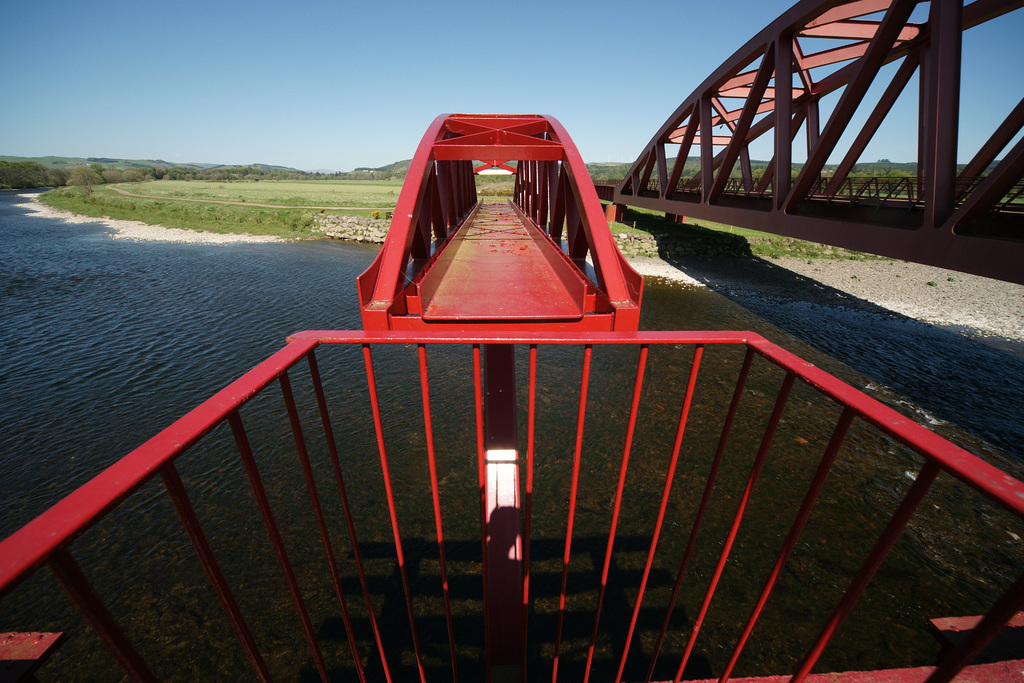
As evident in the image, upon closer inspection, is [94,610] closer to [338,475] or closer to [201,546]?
[201,546]

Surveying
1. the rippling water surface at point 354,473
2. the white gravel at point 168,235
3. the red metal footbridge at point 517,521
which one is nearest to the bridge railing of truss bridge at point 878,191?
the rippling water surface at point 354,473

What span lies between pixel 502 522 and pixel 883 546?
9.45 ft

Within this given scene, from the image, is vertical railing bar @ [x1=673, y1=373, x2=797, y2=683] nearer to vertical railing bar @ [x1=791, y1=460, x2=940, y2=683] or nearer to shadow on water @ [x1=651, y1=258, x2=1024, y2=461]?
vertical railing bar @ [x1=791, y1=460, x2=940, y2=683]

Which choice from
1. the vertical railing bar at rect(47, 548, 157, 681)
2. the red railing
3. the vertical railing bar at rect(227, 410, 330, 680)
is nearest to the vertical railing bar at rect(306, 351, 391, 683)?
the red railing

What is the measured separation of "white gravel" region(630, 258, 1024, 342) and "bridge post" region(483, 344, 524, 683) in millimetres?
22764

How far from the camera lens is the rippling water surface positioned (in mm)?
6668

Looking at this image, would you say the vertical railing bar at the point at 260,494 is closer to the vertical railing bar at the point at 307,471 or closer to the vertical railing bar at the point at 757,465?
the vertical railing bar at the point at 307,471

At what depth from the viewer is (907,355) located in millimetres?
15391

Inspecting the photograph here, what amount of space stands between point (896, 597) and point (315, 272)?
28.0 metres

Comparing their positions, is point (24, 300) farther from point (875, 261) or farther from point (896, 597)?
point (875, 261)

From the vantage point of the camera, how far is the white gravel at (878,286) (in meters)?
19.1

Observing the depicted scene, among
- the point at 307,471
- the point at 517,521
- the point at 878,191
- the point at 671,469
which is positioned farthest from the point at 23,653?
the point at 878,191

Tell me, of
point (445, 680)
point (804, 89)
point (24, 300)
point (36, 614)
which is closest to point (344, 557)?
point (445, 680)

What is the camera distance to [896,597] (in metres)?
6.95
